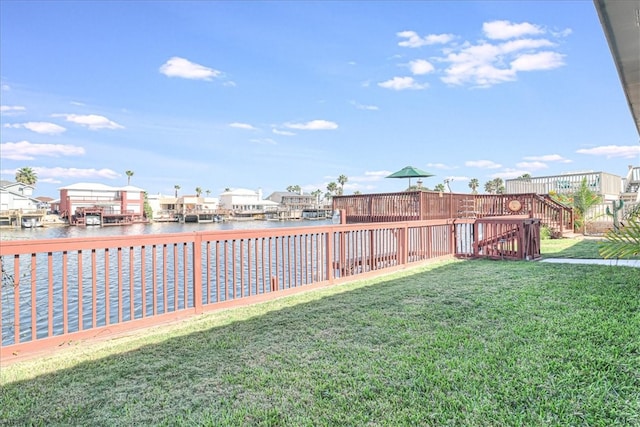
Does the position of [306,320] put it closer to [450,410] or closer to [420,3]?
[450,410]

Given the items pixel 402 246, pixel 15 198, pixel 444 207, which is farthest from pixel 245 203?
pixel 402 246

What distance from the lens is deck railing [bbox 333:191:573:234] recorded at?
11.0 meters

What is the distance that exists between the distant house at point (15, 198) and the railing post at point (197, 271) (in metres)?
49.1

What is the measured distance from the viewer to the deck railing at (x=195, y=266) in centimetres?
329

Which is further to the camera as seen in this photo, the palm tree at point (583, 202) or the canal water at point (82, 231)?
the canal water at point (82, 231)

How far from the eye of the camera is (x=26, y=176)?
5078cm

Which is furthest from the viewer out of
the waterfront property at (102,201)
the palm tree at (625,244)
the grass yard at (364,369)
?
the waterfront property at (102,201)

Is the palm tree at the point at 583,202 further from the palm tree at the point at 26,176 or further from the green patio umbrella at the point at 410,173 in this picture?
the palm tree at the point at 26,176

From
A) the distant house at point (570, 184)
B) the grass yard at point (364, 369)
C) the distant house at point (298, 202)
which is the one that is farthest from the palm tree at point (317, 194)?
the grass yard at point (364, 369)

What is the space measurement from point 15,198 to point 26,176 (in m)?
10.4

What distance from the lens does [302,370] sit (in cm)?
257

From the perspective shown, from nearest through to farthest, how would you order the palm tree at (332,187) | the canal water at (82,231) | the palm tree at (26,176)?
the canal water at (82,231) → the palm tree at (26,176) → the palm tree at (332,187)

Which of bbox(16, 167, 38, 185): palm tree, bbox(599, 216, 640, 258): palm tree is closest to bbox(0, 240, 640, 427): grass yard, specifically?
bbox(599, 216, 640, 258): palm tree

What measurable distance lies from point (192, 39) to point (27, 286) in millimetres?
15350
